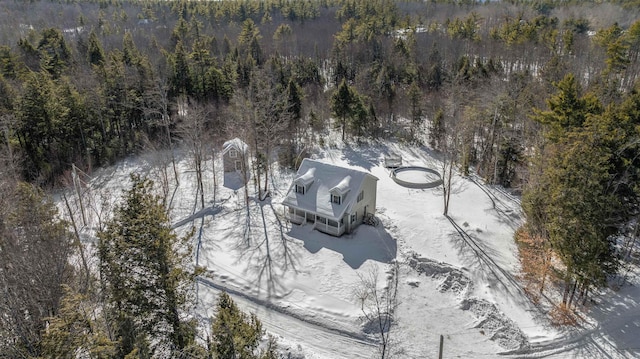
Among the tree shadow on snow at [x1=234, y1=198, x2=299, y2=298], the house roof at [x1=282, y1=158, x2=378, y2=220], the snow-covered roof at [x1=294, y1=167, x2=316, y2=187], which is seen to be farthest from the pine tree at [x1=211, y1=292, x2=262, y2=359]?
the snow-covered roof at [x1=294, y1=167, x2=316, y2=187]

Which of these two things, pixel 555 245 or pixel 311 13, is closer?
pixel 555 245

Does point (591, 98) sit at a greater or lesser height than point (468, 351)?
greater

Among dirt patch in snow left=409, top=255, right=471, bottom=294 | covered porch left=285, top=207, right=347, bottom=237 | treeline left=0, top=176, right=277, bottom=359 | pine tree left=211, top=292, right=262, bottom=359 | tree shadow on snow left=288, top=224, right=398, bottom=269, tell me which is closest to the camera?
treeline left=0, top=176, right=277, bottom=359

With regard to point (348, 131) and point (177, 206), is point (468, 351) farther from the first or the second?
point (348, 131)

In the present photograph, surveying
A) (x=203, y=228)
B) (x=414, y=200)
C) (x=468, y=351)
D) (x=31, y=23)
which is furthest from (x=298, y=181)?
(x=31, y=23)

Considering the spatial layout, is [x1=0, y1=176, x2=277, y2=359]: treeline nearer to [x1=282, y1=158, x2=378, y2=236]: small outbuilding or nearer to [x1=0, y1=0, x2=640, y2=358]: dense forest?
[x1=0, y1=0, x2=640, y2=358]: dense forest

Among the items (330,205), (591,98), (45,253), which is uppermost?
(591,98)

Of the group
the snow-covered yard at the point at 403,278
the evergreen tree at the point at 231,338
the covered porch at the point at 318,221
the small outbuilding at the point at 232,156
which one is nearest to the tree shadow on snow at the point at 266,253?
the snow-covered yard at the point at 403,278
